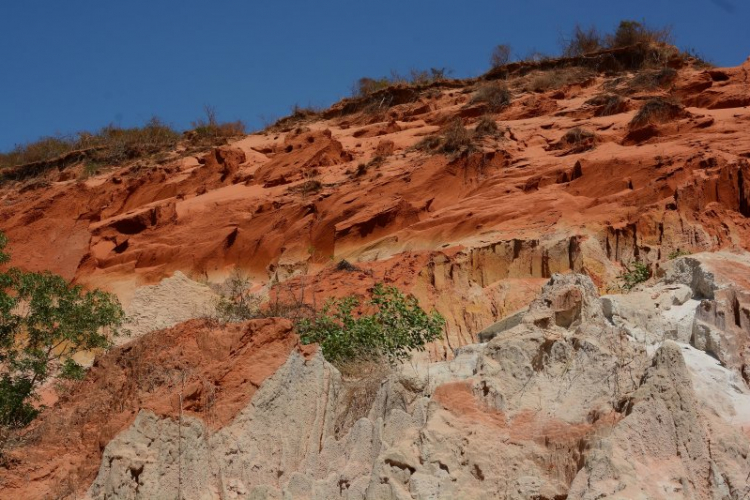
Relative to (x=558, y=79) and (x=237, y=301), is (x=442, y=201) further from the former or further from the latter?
(x=558, y=79)

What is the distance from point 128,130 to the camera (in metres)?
33.3

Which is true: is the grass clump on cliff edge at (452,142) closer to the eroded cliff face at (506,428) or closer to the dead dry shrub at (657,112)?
the dead dry shrub at (657,112)

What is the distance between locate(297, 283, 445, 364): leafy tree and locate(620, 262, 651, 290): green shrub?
2748 millimetres

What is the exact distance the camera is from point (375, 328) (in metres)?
13.1

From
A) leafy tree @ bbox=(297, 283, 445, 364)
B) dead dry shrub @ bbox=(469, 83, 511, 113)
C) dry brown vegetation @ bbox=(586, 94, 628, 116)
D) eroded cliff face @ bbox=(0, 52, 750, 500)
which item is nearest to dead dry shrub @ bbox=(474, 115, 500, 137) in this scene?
eroded cliff face @ bbox=(0, 52, 750, 500)

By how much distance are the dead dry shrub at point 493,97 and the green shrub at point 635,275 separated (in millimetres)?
11137

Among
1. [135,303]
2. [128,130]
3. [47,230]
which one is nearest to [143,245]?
[47,230]

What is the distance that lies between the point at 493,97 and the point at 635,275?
12172 mm

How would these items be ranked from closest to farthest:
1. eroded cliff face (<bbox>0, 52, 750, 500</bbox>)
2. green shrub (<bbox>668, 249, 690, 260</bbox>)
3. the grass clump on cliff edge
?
1. eroded cliff face (<bbox>0, 52, 750, 500</bbox>)
2. green shrub (<bbox>668, 249, 690, 260</bbox>)
3. the grass clump on cliff edge

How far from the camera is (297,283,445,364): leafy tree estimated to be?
12547 millimetres

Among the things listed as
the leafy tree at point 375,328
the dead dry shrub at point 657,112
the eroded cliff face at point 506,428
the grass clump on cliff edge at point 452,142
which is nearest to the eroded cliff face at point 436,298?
the eroded cliff face at point 506,428

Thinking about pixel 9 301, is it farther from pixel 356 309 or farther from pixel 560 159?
pixel 560 159

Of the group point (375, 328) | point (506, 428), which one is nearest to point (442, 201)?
point (375, 328)

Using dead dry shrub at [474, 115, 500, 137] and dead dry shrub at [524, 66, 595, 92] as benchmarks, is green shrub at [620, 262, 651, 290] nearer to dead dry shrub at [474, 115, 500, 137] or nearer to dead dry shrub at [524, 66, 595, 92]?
dead dry shrub at [474, 115, 500, 137]
